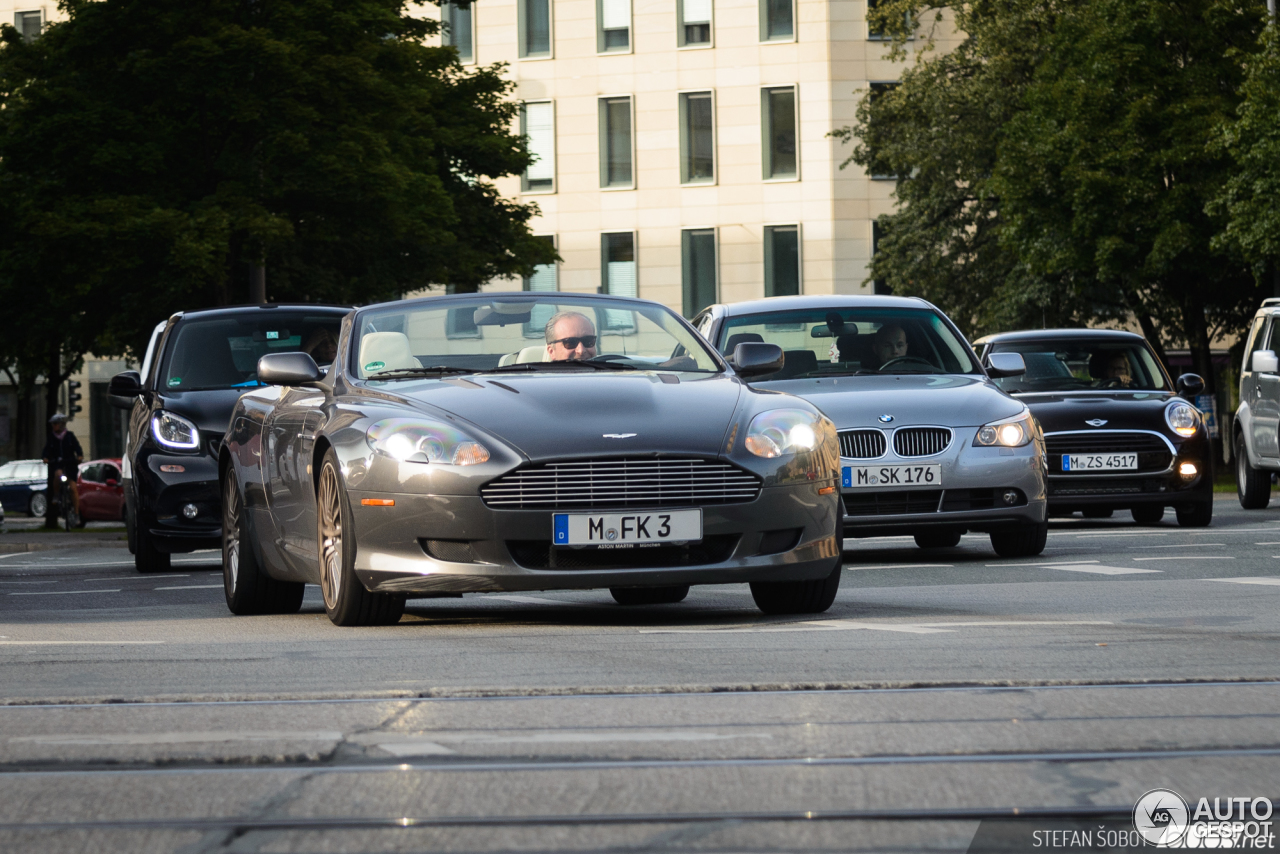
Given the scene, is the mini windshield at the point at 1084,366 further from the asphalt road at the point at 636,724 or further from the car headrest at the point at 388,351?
the car headrest at the point at 388,351

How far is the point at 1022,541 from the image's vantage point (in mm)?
13562

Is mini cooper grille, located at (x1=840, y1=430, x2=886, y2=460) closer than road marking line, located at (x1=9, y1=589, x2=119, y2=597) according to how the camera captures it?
Yes

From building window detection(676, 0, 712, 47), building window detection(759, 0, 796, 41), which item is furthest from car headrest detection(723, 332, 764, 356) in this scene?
building window detection(676, 0, 712, 47)

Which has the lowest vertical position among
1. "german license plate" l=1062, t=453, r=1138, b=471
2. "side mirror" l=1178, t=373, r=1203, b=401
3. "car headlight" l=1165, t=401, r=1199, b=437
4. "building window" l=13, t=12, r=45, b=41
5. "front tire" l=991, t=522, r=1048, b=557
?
"front tire" l=991, t=522, r=1048, b=557

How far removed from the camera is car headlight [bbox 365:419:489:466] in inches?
326

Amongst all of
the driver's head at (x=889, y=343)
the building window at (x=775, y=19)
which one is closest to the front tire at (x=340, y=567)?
the driver's head at (x=889, y=343)

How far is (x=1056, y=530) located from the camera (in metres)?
18.1

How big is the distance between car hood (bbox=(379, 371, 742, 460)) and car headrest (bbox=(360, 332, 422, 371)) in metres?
0.45

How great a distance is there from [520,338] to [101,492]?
38947 millimetres

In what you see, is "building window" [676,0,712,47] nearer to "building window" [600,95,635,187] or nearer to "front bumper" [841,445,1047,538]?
"building window" [600,95,635,187]

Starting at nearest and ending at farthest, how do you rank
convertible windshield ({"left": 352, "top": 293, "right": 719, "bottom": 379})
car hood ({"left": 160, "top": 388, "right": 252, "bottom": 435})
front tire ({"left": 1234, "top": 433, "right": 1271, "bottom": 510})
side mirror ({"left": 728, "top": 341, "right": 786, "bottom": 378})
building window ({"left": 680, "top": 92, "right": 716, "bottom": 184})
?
convertible windshield ({"left": 352, "top": 293, "right": 719, "bottom": 379}) → side mirror ({"left": 728, "top": 341, "right": 786, "bottom": 378}) → car hood ({"left": 160, "top": 388, "right": 252, "bottom": 435}) → front tire ({"left": 1234, "top": 433, "right": 1271, "bottom": 510}) → building window ({"left": 680, "top": 92, "right": 716, "bottom": 184})

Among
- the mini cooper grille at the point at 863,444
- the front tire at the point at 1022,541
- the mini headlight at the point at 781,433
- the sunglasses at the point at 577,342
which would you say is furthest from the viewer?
the front tire at the point at 1022,541

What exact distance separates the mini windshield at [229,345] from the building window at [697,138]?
159 feet

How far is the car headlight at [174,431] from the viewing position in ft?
51.2
